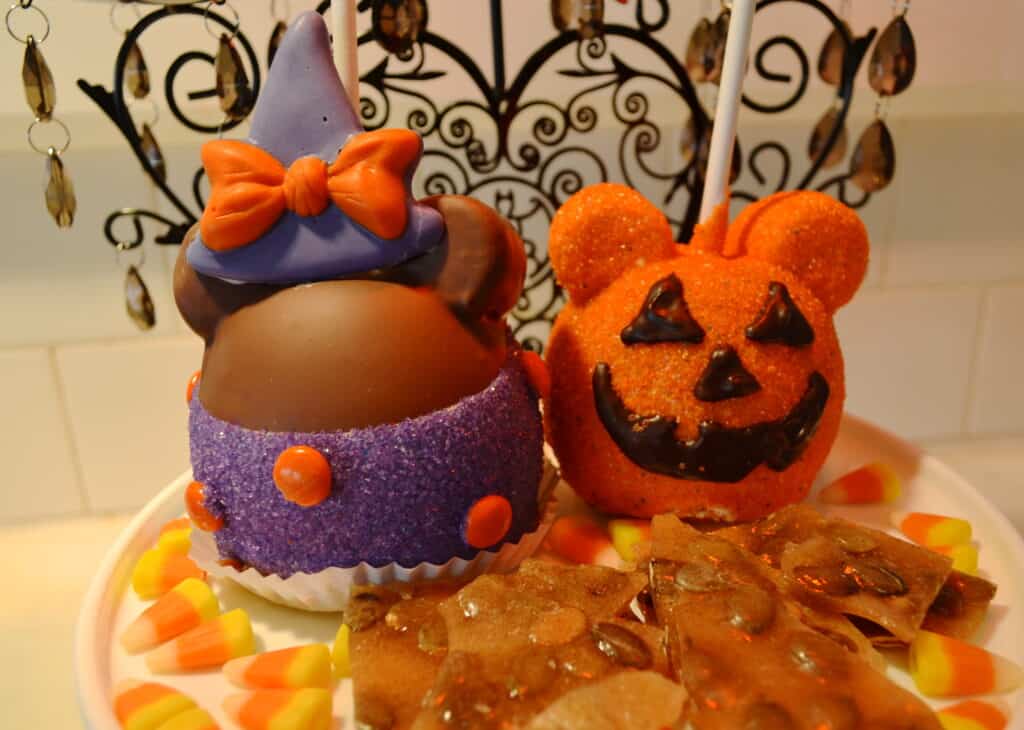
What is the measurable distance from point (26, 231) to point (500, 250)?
2.59 ft

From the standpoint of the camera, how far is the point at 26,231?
1.17 metres

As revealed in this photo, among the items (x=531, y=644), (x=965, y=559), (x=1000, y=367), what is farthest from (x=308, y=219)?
(x=1000, y=367)

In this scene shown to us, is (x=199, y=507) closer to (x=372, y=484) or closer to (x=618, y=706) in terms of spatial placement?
(x=372, y=484)

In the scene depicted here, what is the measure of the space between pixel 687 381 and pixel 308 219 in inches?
13.0

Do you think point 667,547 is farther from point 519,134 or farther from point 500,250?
point 519,134

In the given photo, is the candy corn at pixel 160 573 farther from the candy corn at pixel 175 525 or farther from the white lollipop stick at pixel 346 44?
the white lollipop stick at pixel 346 44

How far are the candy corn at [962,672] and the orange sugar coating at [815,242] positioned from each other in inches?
12.5

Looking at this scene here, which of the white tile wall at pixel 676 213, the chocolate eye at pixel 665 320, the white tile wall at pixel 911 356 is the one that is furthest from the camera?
the white tile wall at pixel 911 356

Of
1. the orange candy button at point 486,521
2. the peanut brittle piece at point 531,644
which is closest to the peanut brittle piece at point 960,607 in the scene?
the peanut brittle piece at point 531,644

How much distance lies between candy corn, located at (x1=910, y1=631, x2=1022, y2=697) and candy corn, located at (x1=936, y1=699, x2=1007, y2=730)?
0.01 m

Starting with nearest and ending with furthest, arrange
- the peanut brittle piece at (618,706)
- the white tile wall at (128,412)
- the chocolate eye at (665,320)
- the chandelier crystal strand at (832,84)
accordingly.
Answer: the peanut brittle piece at (618,706), the chocolate eye at (665,320), the chandelier crystal strand at (832,84), the white tile wall at (128,412)

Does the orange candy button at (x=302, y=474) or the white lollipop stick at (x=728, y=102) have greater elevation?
the white lollipop stick at (x=728, y=102)

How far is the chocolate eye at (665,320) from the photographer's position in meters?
0.75

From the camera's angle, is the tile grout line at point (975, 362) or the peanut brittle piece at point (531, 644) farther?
the tile grout line at point (975, 362)
